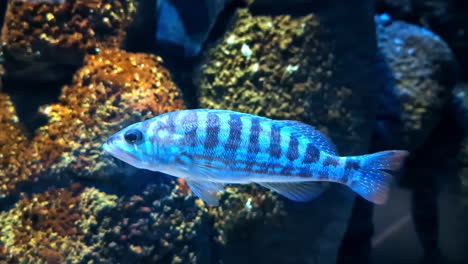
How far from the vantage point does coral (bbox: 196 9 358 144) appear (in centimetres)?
344

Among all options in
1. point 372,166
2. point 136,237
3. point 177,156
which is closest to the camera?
point 177,156

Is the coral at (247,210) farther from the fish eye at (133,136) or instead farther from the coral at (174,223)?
the fish eye at (133,136)

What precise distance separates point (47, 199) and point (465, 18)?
22.3ft

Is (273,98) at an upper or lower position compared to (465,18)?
lower

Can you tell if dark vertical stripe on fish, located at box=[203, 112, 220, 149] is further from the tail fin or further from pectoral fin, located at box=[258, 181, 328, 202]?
the tail fin

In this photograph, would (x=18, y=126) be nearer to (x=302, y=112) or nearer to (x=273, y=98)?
(x=273, y=98)

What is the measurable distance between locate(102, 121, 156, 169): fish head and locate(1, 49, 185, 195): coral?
120cm

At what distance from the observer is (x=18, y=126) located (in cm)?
347

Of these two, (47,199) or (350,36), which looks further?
(350,36)

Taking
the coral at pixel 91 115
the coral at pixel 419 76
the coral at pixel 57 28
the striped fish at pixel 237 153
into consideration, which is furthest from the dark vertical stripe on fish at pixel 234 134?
the coral at pixel 419 76

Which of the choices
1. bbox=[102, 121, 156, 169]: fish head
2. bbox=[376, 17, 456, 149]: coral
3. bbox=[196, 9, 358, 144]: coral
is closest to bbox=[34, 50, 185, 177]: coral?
bbox=[196, 9, 358, 144]: coral

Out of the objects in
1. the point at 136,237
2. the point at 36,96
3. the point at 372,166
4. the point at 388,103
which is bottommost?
the point at 136,237

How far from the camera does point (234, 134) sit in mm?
1908

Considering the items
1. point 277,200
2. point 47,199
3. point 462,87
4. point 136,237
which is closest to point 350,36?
point 277,200
